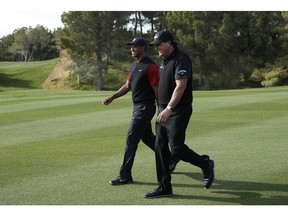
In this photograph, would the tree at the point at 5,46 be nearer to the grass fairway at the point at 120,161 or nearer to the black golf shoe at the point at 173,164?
the grass fairway at the point at 120,161

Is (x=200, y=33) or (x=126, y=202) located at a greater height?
(x=200, y=33)

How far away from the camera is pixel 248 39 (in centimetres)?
4712

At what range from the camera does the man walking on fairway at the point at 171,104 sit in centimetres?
571

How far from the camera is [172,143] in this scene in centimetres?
595

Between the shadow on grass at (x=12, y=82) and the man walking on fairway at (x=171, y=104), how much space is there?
47.4 meters

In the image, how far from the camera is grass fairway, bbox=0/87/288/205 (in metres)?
5.96

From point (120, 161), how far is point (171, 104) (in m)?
2.77

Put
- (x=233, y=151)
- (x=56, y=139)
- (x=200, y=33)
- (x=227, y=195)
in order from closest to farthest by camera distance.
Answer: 1. (x=227, y=195)
2. (x=233, y=151)
3. (x=56, y=139)
4. (x=200, y=33)

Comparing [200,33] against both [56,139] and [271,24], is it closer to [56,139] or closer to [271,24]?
[271,24]

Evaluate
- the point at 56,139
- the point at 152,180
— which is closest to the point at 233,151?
the point at 152,180

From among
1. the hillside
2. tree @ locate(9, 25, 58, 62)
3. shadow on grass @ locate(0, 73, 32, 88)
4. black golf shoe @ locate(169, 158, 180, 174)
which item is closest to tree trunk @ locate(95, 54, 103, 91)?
the hillside

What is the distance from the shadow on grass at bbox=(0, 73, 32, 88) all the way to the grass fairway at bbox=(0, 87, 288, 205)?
126ft

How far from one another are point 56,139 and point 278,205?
645 cm

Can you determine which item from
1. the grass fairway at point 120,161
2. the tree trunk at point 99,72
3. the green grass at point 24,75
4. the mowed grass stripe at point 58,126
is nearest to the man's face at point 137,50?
the grass fairway at point 120,161
